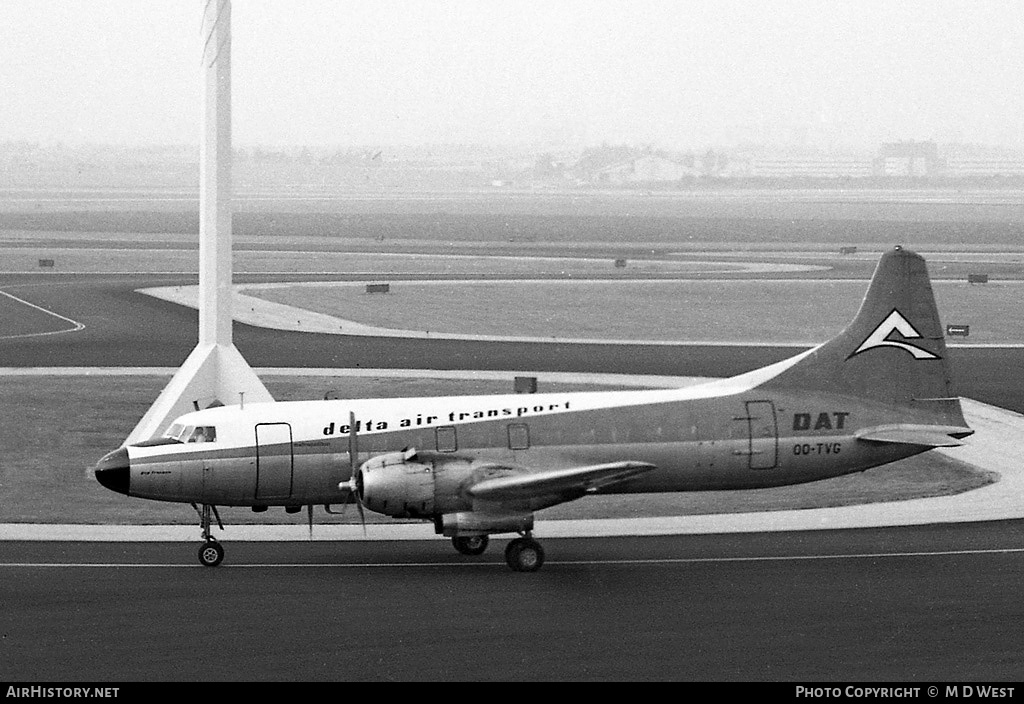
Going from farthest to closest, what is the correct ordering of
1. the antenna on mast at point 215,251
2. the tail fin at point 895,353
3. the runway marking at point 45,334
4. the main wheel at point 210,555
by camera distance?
the runway marking at point 45,334, the antenna on mast at point 215,251, the tail fin at point 895,353, the main wheel at point 210,555

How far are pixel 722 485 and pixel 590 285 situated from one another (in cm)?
6250

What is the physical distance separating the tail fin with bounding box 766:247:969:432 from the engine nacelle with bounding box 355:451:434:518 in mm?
7934

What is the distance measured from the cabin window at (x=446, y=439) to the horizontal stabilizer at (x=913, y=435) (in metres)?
7.70

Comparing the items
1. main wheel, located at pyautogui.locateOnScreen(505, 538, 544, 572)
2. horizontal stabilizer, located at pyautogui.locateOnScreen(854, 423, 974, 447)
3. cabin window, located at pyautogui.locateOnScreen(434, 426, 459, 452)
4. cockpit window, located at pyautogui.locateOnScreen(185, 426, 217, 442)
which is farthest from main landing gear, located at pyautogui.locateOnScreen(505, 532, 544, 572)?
horizontal stabilizer, located at pyautogui.locateOnScreen(854, 423, 974, 447)

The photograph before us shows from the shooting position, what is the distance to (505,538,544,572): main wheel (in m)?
27.7

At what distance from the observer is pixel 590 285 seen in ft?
302

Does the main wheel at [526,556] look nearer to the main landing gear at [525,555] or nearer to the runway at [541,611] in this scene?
the main landing gear at [525,555]

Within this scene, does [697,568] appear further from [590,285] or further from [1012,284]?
[1012,284]

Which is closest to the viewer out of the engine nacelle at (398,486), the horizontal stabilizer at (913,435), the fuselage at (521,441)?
the engine nacelle at (398,486)

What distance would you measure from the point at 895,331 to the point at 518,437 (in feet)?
25.8

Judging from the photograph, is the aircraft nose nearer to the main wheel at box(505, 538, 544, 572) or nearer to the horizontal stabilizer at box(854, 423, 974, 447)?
the main wheel at box(505, 538, 544, 572)

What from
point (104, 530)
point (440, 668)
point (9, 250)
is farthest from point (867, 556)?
point (9, 250)

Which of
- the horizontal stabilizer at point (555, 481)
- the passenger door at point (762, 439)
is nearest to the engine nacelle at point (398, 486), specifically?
the horizontal stabilizer at point (555, 481)

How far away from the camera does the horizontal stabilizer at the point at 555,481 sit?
27.0 m
